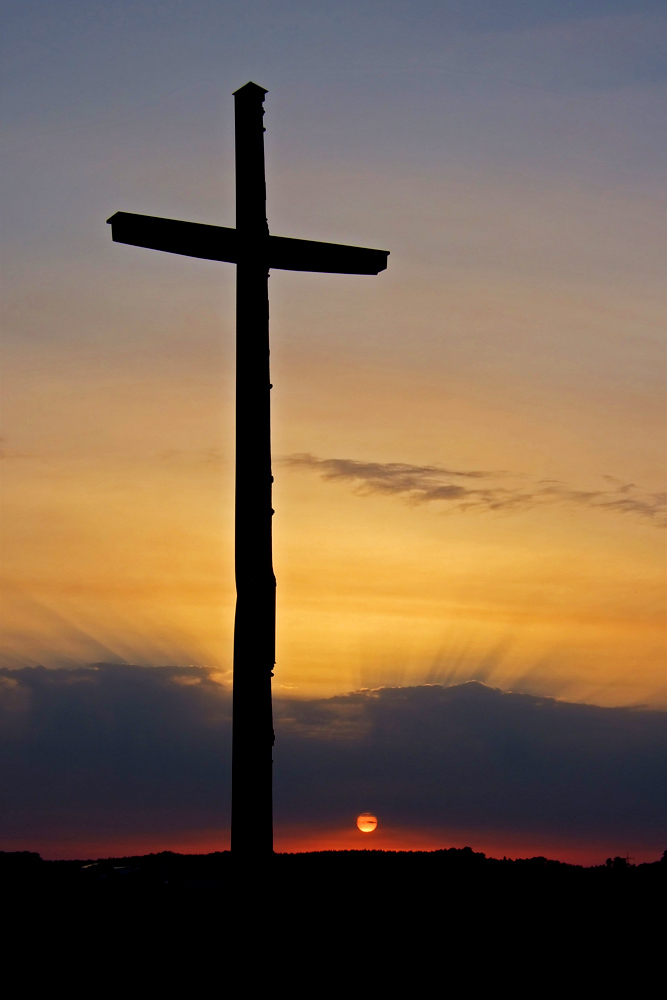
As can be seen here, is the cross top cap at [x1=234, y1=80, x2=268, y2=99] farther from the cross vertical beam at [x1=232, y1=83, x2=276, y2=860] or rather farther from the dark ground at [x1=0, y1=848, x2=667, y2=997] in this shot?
the dark ground at [x1=0, y1=848, x2=667, y2=997]

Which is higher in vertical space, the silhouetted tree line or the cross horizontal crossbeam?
the cross horizontal crossbeam

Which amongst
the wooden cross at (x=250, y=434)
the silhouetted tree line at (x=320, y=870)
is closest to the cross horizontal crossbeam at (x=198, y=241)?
the wooden cross at (x=250, y=434)

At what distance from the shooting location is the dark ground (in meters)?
7.33

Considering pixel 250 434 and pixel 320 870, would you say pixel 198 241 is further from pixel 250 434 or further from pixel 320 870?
pixel 320 870

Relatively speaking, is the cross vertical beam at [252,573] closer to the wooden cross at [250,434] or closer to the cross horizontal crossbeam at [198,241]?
the wooden cross at [250,434]

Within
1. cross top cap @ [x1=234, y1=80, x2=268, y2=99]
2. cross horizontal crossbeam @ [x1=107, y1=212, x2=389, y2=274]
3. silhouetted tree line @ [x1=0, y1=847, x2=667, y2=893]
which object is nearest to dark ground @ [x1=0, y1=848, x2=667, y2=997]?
silhouetted tree line @ [x1=0, y1=847, x2=667, y2=893]

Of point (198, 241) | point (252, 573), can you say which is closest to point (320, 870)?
point (252, 573)

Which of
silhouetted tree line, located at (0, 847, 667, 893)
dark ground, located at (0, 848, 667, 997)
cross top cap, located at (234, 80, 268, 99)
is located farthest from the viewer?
silhouetted tree line, located at (0, 847, 667, 893)

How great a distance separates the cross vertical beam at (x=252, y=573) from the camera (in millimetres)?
7586

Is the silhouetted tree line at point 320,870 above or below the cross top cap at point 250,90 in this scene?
below

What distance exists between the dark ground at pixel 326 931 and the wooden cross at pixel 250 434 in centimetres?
61

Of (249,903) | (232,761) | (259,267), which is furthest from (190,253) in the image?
(249,903)

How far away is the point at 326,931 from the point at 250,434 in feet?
12.3

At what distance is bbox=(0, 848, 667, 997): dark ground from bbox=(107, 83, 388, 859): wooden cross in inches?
23.9
